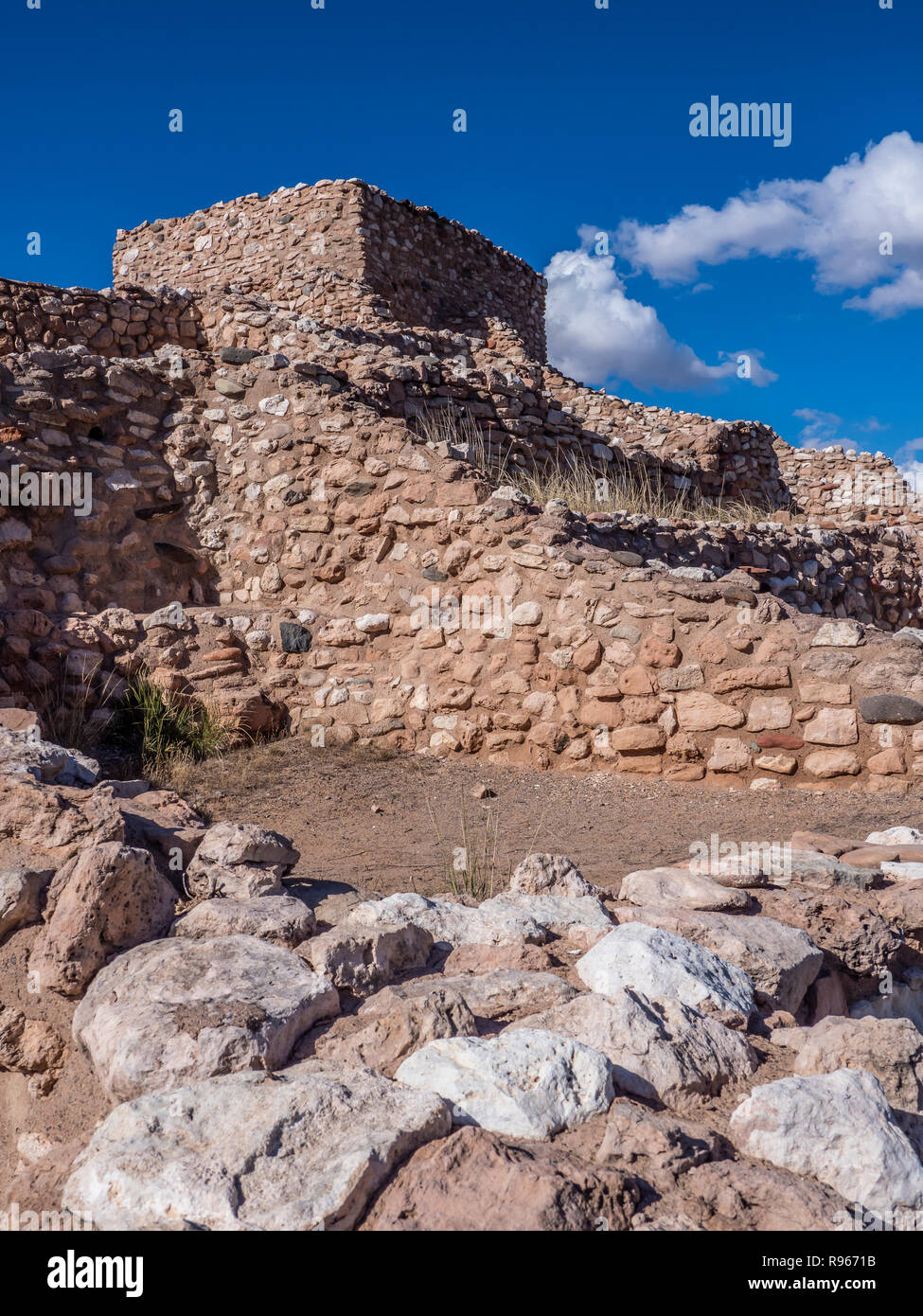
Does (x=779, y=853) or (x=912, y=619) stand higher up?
(x=912, y=619)

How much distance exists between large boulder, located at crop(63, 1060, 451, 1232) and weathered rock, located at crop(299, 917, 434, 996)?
19.6 inches

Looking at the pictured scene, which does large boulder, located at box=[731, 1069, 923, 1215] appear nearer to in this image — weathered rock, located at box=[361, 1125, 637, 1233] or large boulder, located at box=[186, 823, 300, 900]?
weathered rock, located at box=[361, 1125, 637, 1233]

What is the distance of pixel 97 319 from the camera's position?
8.16 m

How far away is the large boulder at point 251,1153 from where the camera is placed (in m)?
1.38

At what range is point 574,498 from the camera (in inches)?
313

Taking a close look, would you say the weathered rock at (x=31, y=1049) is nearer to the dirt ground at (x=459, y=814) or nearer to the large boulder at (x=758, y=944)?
the dirt ground at (x=459, y=814)

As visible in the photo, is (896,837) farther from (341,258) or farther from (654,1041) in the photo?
(341,258)

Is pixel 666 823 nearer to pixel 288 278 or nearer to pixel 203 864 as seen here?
pixel 203 864

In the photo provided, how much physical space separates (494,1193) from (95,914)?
117cm

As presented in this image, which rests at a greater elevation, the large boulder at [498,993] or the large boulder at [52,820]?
the large boulder at [52,820]

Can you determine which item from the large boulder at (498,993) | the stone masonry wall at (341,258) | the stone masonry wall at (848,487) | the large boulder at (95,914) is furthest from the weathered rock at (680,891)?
the stone masonry wall at (848,487)

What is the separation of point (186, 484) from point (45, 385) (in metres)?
1.18

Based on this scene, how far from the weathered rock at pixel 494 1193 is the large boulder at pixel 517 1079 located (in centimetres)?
12

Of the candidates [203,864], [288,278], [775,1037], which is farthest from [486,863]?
[288,278]
